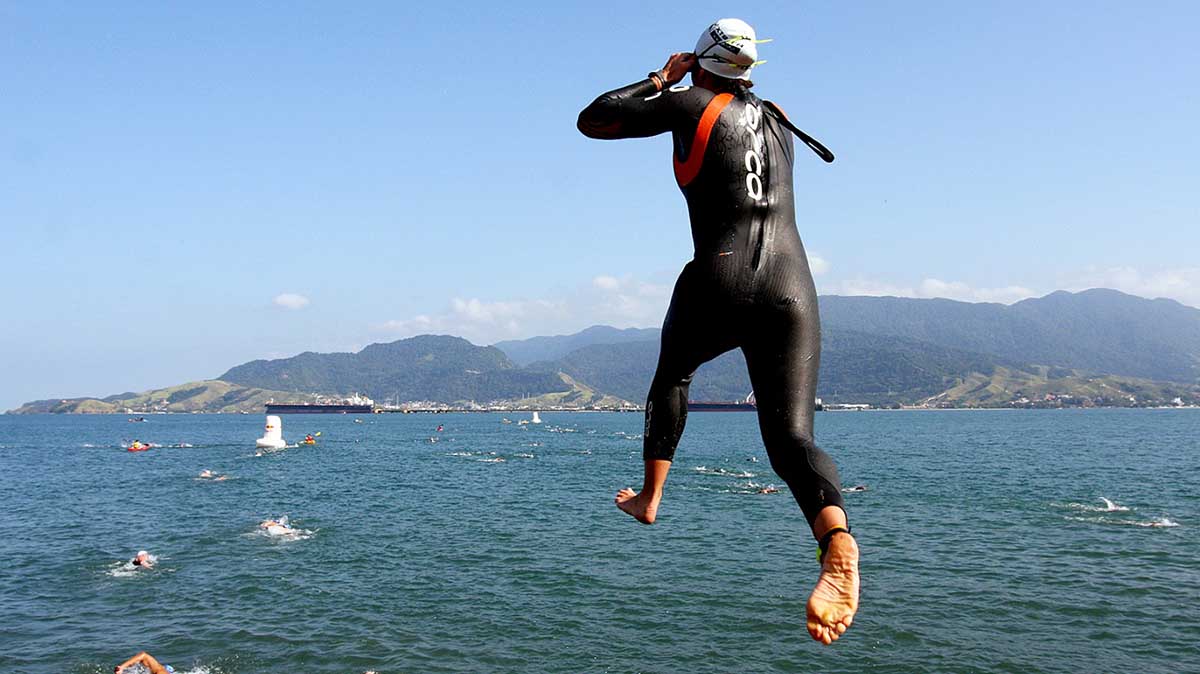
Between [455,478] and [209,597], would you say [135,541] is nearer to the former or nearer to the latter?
[209,597]

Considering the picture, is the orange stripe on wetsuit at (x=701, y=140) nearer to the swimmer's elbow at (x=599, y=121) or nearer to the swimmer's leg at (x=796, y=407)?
the swimmer's elbow at (x=599, y=121)

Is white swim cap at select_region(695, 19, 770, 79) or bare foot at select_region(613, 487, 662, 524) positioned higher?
white swim cap at select_region(695, 19, 770, 79)

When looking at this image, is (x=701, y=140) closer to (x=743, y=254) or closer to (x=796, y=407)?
(x=743, y=254)

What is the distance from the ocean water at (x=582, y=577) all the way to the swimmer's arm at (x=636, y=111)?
2406 cm

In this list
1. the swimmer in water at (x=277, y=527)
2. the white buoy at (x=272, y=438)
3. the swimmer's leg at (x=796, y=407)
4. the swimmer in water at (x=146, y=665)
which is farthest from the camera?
the white buoy at (x=272, y=438)

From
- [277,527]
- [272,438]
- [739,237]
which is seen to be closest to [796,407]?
[739,237]

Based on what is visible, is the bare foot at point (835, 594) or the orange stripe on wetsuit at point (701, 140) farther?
the orange stripe on wetsuit at point (701, 140)

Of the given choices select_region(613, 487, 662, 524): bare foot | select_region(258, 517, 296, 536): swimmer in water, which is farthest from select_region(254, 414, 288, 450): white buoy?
select_region(613, 487, 662, 524): bare foot

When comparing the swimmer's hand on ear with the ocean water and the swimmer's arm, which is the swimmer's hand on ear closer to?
the swimmer's arm

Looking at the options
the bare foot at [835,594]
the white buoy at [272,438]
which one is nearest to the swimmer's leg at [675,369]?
the bare foot at [835,594]

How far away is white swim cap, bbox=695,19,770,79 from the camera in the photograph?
3.52 metres

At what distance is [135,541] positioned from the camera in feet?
155

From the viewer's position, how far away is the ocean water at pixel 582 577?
88.5ft

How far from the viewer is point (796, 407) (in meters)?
3.46
